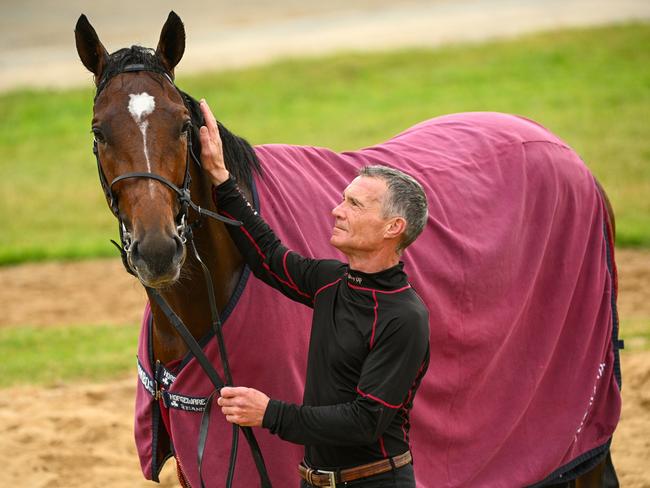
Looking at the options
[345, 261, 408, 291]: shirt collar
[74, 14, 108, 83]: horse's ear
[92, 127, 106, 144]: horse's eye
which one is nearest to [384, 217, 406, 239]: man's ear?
[345, 261, 408, 291]: shirt collar

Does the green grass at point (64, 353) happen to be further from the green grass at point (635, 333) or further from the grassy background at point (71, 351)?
the green grass at point (635, 333)

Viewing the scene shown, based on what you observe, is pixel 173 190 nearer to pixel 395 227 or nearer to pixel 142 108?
pixel 142 108

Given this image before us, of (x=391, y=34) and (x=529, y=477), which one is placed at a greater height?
(x=391, y=34)

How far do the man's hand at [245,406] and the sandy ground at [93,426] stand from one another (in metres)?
1.08

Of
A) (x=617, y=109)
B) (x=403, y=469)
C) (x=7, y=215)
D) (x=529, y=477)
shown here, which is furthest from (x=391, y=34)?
(x=403, y=469)

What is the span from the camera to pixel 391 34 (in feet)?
60.8

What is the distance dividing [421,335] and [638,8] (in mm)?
17771

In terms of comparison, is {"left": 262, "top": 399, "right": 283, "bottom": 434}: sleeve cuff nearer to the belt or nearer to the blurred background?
the belt

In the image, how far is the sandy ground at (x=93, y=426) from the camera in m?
5.02

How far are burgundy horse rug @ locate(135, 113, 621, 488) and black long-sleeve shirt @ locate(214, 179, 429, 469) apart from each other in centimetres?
34

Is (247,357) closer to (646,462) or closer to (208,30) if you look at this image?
(646,462)

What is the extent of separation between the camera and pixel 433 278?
12.9 feet

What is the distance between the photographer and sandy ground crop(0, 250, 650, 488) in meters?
5.02

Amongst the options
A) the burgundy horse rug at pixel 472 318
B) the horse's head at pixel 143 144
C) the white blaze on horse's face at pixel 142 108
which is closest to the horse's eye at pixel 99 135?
the horse's head at pixel 143 144
